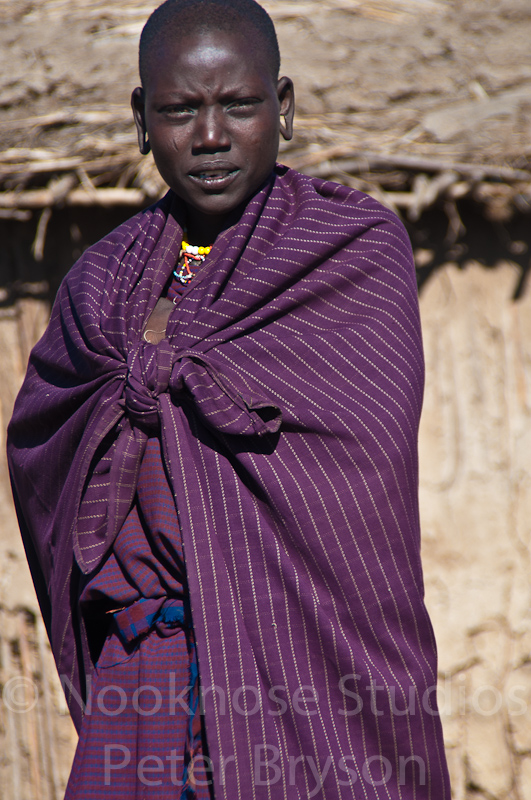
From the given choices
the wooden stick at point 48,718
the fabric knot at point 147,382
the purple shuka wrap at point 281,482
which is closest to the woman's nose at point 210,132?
the purple shuka wrap at point 281,482

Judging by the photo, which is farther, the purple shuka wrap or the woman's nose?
the woman's nose

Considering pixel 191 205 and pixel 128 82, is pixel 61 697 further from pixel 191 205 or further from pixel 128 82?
pixel 128 82

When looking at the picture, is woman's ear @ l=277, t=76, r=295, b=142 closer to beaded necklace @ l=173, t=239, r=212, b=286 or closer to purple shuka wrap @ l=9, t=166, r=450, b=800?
purple shuka wrap @ l=9, t=166, r=450, b=800

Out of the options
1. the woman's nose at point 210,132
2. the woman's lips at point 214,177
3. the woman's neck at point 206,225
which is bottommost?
the woman's neck at point 206,225

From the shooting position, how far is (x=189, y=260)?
6.41ft

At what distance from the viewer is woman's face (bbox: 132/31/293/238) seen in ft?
5.81

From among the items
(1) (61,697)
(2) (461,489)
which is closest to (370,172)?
(2) (461,489)

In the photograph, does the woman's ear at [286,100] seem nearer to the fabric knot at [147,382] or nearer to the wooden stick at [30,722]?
the fabric knot at [147,382]

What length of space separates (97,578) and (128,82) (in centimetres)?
295

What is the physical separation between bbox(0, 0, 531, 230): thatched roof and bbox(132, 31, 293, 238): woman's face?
138 centimetres

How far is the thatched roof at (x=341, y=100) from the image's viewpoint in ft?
10.7

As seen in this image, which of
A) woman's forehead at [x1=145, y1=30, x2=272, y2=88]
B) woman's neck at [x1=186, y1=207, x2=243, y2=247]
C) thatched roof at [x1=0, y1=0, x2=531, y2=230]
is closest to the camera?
woman's forehead at [x1=145, y1=30, x2=272, y2=88]

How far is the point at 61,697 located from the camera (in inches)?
137

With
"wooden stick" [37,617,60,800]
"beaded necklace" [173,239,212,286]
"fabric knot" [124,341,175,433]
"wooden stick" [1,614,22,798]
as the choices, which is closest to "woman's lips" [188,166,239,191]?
"beaded necklace" [173,239,212,286]
